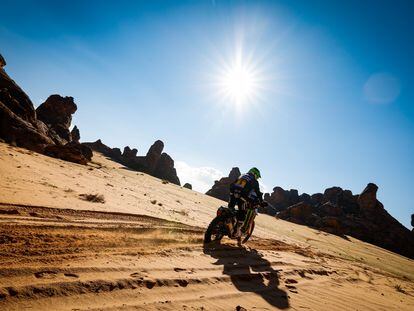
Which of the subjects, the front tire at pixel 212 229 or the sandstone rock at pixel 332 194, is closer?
the front tire at pixel 212 229

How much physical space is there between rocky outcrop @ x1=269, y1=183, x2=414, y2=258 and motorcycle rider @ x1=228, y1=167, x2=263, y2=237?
112ft

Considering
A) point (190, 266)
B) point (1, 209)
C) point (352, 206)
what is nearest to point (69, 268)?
point (190, 266)

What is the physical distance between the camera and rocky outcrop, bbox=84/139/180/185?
65.4 m

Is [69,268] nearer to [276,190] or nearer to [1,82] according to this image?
[1,82]

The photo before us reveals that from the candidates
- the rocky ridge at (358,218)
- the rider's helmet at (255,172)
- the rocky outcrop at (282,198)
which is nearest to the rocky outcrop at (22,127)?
the rider's helmet at (255,172)

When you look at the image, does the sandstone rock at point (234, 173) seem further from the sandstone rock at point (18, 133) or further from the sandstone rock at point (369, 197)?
the sandstone rock at point (18, 133)

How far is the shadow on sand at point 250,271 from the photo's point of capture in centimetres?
412

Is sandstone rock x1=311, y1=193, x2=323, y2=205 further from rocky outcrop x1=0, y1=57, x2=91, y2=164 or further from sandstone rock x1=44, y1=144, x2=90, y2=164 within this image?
sandstone rock x1=44, y1=144, x2=90, y2=164

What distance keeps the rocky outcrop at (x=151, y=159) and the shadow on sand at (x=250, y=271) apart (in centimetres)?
5878

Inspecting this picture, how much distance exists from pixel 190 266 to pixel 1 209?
387 centimetres

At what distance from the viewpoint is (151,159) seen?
67062 mm

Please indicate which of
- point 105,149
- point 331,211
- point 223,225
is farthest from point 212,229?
point 105,149

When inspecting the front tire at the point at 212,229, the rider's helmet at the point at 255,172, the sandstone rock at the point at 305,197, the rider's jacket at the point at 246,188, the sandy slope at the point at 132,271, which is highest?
the sandstone rock at the point at 305,197

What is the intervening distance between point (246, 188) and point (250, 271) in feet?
8.82
